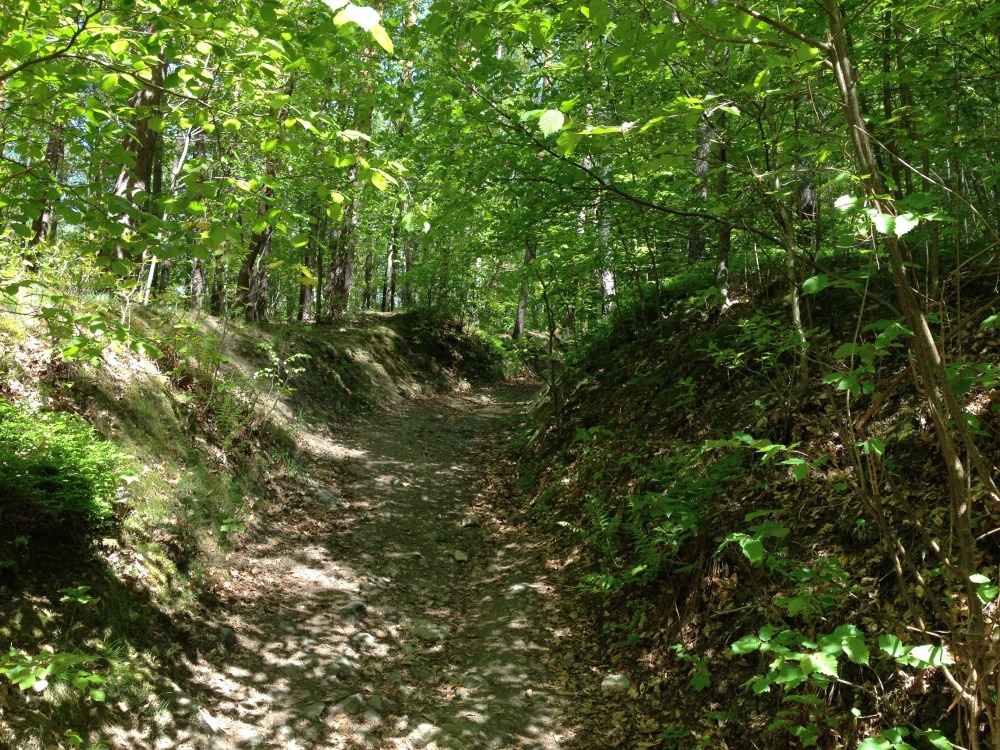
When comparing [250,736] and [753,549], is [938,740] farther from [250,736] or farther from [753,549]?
[250,736]

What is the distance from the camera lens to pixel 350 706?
435cm

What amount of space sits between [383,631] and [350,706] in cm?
102

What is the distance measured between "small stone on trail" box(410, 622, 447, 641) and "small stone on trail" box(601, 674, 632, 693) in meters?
1.55

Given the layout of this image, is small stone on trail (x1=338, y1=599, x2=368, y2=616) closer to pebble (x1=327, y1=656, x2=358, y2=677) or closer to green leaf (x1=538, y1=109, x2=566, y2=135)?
pebble (x1=327, y1=656, x2=358, y2=677)

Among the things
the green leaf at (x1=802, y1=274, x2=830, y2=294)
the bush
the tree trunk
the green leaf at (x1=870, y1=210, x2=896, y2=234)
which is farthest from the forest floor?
the tree trunk

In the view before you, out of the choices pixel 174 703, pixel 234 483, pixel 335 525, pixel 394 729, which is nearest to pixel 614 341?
pixel 335 525

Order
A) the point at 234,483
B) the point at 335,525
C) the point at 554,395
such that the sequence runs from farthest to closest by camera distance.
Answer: the point at 554,395
the point at 335,525
the point at 234,483

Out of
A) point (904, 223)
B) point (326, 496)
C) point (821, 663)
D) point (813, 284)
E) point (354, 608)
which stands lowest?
point (354, 608)

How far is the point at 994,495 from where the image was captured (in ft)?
7.21

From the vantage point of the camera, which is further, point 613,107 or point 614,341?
point 614,341

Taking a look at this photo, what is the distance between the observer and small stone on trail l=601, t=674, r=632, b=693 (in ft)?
14.8

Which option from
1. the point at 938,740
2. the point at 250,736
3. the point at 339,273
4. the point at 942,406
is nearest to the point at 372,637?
the point at 250,736

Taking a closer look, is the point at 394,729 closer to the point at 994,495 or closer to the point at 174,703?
the point at 174,703

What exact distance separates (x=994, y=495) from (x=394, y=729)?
12.8 feet
